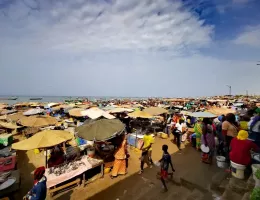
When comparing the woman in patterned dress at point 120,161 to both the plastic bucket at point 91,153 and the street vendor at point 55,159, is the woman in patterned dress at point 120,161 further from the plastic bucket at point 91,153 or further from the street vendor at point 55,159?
the street vendor at point 55,159

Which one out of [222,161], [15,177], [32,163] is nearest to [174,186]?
[222,161]

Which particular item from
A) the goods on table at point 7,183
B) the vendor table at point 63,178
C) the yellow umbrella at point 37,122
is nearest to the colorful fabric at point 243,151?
the vendor table at point 63,178

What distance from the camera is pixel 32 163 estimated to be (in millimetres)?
7656

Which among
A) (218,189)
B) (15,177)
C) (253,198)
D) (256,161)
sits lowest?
(218,189)

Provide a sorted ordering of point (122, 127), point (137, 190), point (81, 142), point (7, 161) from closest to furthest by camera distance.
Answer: point (137, 190) < point (7, 161) < point (122, 127) < point (81, 142)

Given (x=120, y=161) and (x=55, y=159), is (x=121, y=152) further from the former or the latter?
(x=55, y=159)

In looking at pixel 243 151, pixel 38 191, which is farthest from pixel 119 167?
pixel 243 151

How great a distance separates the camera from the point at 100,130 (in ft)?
20.0

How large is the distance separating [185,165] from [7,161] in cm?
679

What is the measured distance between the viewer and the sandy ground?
16.5 feet

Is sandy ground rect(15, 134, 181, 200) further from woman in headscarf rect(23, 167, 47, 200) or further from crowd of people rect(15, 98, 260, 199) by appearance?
woman in headscarf rect(23, 167, 47, 200)

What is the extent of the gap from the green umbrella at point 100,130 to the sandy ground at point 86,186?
4.97 ft

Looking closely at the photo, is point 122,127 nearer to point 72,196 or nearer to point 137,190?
point 137,190

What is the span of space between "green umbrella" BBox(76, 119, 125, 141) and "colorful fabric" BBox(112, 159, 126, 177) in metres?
1.03
